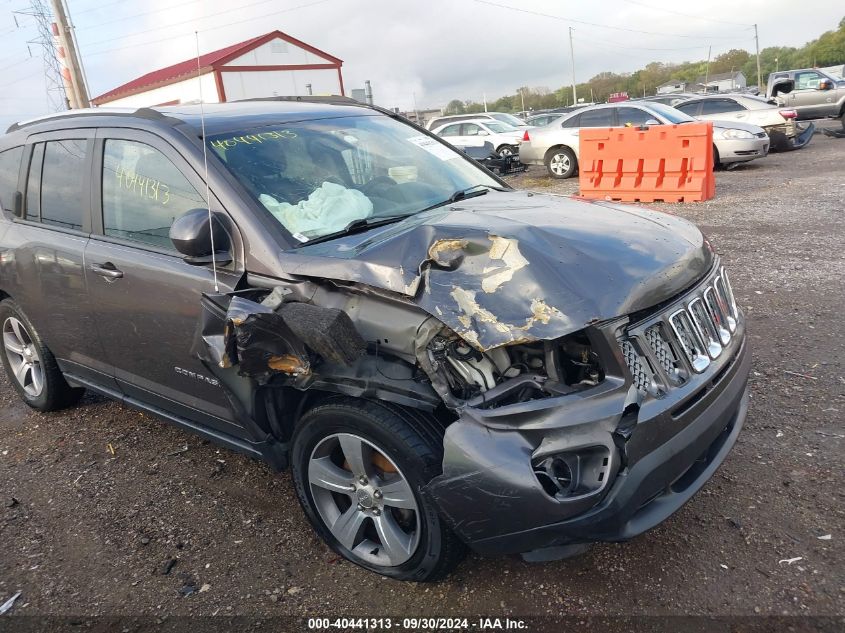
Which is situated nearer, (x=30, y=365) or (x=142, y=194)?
(x=142, y=194)

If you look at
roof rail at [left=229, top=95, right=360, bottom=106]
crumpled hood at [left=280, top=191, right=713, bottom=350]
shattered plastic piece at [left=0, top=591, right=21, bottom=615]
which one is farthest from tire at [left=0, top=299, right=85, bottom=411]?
crumpled hood at [left=280, top=191, right=713, bottom=350]

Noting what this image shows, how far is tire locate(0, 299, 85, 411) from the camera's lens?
169 inches

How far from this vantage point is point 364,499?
104 inches

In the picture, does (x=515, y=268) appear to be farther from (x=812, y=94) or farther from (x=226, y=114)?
(x=812, y=94)

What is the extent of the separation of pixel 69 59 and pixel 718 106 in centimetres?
1685

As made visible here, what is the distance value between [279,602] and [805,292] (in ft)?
16.4

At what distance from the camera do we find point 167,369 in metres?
3.24

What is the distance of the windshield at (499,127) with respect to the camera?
18250 millimetres

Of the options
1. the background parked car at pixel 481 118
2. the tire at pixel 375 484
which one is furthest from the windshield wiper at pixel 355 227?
the background parked car at pixel 481 118

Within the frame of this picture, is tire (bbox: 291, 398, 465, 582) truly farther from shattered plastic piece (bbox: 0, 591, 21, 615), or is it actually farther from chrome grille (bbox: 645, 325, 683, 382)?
shattered plastic piece (bbox: 0, 591, 21, 615)

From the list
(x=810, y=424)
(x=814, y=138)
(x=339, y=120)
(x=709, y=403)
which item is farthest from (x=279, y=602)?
(x=814, y=138)

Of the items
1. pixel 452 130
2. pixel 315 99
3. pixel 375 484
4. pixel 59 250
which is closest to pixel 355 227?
pixel 375 484

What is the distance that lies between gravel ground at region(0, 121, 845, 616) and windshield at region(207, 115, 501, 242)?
1.49 metres

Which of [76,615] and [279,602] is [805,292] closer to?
[279,602]
